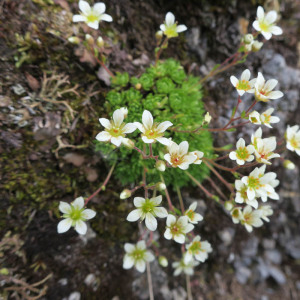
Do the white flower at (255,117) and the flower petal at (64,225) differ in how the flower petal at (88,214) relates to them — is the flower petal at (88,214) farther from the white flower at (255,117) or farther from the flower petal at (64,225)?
the white flower at (255,117)

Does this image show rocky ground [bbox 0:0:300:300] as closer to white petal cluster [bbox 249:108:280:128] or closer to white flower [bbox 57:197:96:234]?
white flower [bbox 57:197:96:234]

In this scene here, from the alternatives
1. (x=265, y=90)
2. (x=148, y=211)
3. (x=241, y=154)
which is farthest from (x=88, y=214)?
(x=265, y=90)

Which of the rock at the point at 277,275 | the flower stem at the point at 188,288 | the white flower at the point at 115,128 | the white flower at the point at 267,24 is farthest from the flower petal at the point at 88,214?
the rock at the point at 277,275

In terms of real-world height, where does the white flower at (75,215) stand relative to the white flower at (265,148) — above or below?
below

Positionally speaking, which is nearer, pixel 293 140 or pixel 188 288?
pixel 293 140

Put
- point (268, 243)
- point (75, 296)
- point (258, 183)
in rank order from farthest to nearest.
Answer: point (268, 243) → point (75, 296) → point (258, 183)

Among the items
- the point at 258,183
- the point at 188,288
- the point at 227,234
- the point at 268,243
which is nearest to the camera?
the point at 258,183

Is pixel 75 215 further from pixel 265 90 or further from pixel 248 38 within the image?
pixel 248 38
